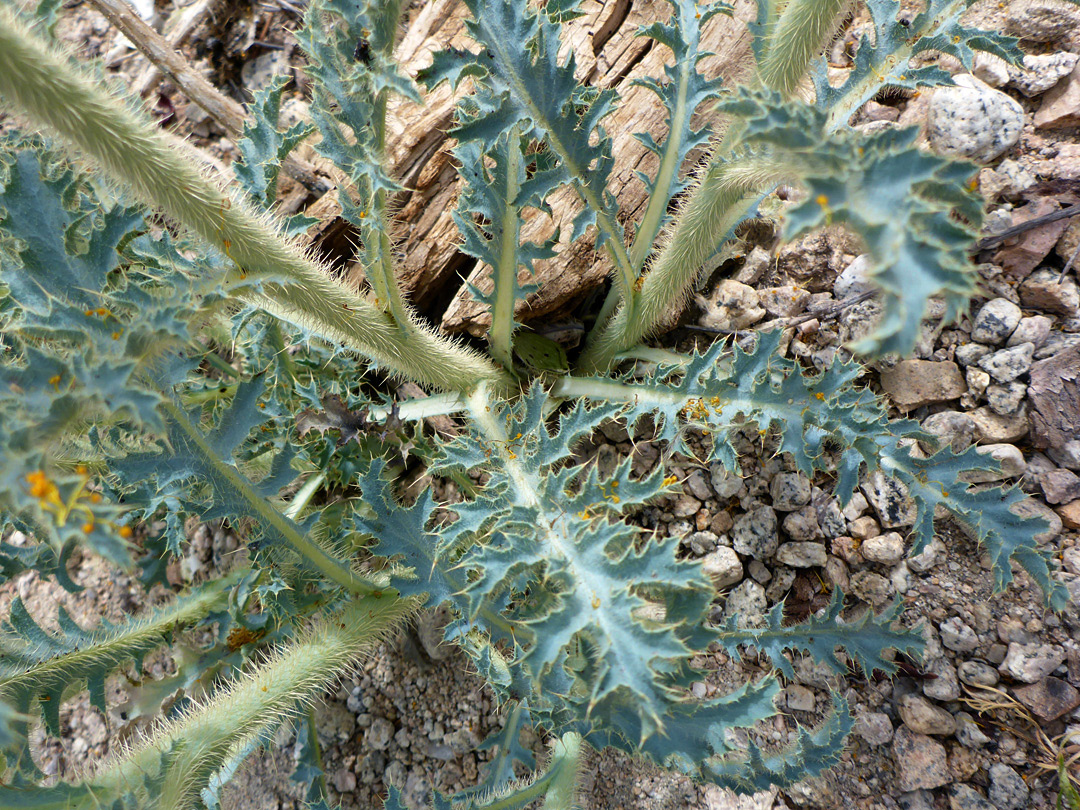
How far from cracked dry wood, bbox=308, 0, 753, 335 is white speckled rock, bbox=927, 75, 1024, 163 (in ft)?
2.37

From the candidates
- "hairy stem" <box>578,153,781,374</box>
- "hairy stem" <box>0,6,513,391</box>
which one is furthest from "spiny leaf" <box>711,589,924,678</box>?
"hairy stem" <box>0,6,513,391</box>

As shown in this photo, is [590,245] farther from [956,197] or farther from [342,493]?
[956,197]

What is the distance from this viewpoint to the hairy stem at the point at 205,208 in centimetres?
126

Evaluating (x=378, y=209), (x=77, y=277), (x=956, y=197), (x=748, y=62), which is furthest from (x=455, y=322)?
(x=956, y=197)

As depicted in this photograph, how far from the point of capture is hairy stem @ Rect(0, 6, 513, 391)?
1259mm

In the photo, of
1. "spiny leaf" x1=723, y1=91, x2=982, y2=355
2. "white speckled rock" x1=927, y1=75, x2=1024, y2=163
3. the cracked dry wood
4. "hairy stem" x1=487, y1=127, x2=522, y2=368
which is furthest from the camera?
the cracked dry wood

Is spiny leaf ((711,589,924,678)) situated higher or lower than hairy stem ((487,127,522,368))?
lower

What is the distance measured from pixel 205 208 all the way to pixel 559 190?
1.29 m

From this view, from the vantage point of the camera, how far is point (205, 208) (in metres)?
1.53

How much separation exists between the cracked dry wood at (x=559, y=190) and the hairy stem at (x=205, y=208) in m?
0.47

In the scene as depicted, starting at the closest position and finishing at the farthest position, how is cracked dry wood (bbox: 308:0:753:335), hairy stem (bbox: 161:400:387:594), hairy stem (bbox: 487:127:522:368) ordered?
hairy stem (bbox: 161:400:387:594) → hairy stem (bbox: 487:127:522:368) → cracked dry wood (bbox: 308:0:753:335)

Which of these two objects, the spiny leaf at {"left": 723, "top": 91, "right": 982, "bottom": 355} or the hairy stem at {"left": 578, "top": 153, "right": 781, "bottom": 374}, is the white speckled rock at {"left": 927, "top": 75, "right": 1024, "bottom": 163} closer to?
the hairy stem at {"left": 578, "top": 153, "right": 781, "bottom": 374}

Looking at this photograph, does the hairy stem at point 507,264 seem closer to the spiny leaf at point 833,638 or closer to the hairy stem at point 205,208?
the hairy stem at point 205,208

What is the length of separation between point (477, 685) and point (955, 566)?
1.62 meters
